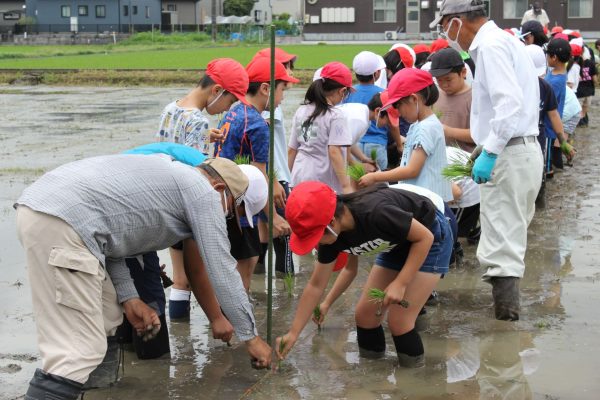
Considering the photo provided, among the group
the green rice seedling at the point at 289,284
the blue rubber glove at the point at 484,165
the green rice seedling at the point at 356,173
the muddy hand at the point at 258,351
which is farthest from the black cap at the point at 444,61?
the muddy hand at the point at 258,351

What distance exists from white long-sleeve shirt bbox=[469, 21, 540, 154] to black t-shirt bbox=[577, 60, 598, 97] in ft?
37.7

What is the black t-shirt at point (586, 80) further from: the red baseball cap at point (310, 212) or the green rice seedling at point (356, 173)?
the red baseball cap at point (310, 212)

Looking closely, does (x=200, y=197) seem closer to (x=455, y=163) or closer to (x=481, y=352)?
(x=481, y=352)

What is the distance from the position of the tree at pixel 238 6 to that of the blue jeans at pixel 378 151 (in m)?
87.1

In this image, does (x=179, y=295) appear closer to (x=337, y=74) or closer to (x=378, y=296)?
(x=378, y=296)

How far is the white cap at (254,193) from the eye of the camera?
18.5 feet

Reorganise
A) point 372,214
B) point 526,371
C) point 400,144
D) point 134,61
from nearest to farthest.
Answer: point 372,214
point 526,371
point 400,144
point 134,61

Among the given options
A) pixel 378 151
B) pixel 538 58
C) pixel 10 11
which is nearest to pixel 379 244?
pixel 378 151

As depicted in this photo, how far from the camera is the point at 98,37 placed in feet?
243

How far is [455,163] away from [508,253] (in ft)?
2.22

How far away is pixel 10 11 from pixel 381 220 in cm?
8749

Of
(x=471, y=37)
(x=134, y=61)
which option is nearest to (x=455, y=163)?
(x=471, y=37)

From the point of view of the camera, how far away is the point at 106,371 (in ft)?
15.3

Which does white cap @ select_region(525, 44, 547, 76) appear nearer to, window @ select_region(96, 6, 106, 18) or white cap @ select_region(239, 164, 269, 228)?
white cap @ select_region(239, 164, 269, 228)
